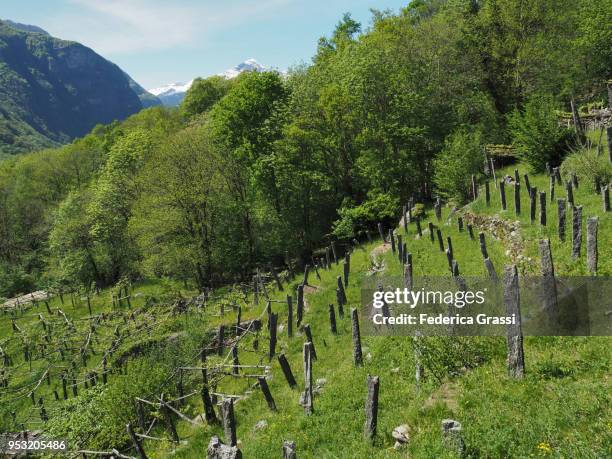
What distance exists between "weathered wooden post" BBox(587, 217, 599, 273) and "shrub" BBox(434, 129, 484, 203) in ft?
63.1

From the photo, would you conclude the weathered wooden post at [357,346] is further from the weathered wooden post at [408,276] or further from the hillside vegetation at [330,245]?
the weathered wooden post at [408,276]

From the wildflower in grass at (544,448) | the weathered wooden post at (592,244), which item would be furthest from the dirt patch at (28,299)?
the wildflower in grass at (544,448)

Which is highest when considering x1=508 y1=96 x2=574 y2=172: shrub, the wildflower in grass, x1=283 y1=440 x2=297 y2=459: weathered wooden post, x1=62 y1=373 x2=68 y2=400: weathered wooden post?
x1=508 y1=96 x2=574 y2=172: shrub

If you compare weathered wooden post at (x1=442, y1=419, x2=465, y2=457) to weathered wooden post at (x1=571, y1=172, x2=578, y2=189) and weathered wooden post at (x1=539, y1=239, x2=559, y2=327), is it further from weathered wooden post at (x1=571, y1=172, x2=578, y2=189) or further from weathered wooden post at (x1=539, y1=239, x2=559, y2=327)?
weathered wooden post at (x1=571, y1=172, x2=578, y2=189)

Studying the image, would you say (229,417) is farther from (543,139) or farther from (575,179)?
(543,139)

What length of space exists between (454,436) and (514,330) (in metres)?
3.17

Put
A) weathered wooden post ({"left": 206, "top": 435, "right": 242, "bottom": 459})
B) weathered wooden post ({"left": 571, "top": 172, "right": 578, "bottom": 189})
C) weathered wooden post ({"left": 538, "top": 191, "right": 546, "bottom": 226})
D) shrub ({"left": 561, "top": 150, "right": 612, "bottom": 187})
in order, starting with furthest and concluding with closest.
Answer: weathered wooden post ({"left": 571, "top": 172, "right": 578, "bottom": 189}) < shrub ({"left": 561, "top": 150, "right": 612, "bottom": 187}) < weathered wooden post ({"left": 538, "top": 191, "right": 546, "bottom": 226}) < weathered wooden post ({"left": 206, "top": 435, "right": 242, "bottom": 459})

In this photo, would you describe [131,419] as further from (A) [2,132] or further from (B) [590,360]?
(A) [2,132]

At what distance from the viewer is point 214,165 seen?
38.8m

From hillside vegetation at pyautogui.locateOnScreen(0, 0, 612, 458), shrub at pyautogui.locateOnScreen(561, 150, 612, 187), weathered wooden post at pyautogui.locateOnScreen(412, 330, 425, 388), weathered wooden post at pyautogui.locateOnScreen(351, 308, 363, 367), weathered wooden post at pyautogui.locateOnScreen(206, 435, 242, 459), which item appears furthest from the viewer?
shrub at pyautogui.locateOnScreen(561, 150, 612, 187)

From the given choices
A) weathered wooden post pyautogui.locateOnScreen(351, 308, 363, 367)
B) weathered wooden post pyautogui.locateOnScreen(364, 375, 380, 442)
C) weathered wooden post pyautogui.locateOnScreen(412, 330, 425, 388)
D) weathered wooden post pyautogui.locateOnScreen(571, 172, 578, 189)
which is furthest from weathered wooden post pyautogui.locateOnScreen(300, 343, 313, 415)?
weathered wooden post pyautogui.locateOnScreen(571, 172, 578, 189)

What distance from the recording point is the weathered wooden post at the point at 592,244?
1134cm

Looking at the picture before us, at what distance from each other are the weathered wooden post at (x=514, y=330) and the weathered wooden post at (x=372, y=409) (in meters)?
3.04

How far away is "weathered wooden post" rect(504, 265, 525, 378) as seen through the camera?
9.10 meters
